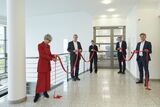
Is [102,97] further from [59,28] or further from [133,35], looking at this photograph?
[59,28]

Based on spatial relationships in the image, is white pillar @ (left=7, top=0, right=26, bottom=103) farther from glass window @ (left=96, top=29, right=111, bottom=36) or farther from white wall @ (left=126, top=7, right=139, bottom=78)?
glass window @ (left=96, top=29, right=111, bottom=36)

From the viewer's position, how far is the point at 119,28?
1073 cm

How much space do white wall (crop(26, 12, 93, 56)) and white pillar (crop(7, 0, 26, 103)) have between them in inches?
212

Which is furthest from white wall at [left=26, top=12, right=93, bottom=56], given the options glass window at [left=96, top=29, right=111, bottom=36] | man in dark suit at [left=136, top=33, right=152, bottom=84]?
man in dark suit at [left=136, top=33, right=152, bottom=84]

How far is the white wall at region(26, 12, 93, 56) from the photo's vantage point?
31.1 feet

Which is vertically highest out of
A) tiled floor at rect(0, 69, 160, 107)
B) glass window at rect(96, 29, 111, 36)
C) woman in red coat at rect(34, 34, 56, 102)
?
glass window at rect(96, 29, 111, 36)

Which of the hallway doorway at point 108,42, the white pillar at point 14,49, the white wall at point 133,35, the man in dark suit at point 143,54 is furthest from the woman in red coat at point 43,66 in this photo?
the hallway doorway at point 108,42

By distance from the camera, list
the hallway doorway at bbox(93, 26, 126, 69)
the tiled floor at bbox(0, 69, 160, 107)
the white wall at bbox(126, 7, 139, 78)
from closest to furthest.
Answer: the tiled floor at bbox(0, 69, 160, 107), the white wall at bbox(126, 7, 139, 78), the hallway doorway at bbox(93, 26, 126, 69)

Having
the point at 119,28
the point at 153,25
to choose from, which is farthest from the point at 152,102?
the point at 119,28

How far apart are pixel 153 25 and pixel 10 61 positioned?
499 cm

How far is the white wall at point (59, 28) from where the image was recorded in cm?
949

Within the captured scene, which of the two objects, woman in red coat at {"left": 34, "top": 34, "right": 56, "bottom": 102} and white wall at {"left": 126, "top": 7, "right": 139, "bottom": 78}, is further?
white wall at {"left": 126, "top": 7, "right": 139, "bottom": 78}

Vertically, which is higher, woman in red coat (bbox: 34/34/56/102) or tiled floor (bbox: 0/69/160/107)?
woman in red coat (bbox: 34/34/56/102)

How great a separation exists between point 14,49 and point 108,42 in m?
7.24
